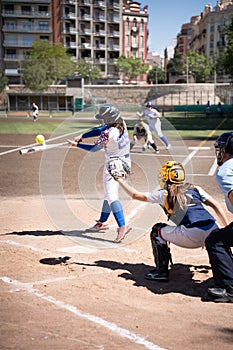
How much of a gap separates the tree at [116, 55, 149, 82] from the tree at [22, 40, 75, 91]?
17933 mm

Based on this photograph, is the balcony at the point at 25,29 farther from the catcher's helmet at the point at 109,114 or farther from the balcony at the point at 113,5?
the catcher's helmet at the point at 109,114

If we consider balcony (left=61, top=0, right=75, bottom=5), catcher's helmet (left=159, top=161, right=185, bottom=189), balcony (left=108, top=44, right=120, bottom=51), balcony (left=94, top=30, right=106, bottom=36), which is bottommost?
catcher's helmet (left=159, top=161, right=185, bottom=189)

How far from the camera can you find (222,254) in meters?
5.20

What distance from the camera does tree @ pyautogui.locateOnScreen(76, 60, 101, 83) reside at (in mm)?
97000

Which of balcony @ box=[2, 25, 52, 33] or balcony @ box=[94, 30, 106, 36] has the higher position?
balcony @ box=[94, 30, 106, 36]

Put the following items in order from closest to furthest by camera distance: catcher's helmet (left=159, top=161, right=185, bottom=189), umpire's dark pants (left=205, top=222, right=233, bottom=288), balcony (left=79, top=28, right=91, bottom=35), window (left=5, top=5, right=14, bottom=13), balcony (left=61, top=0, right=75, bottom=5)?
umpire's dark pants (left=205, top=222, right=233, bottom=288) < catcher's helmet (left=159, top=161, right=185, bottom=189) < window (left=5, top=5, right=14, bottom=13) < balcony (left=61, top=0, right=75, bottom=5) < balcony (left=79, top=28, right=91, bottom=35)

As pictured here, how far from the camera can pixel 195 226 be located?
5.64 metres

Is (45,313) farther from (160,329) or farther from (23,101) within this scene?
(23,101)

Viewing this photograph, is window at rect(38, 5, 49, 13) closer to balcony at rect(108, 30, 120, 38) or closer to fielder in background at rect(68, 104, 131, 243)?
balcony at rect(108, 30, 120, 38)

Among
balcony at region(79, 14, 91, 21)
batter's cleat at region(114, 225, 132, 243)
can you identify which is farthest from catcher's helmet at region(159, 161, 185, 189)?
balcony at region(79, 14, 91, 21)

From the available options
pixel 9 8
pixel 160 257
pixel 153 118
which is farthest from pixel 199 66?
pixel 160 257

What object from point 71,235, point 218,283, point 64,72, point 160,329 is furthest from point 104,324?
point 64,72

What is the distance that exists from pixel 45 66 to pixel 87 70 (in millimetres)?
17965

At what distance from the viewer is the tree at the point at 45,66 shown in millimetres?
77688
